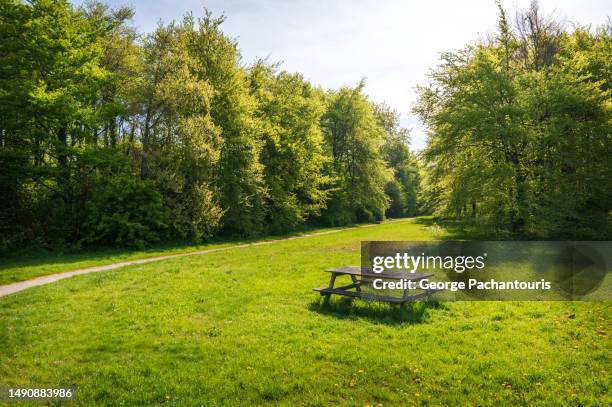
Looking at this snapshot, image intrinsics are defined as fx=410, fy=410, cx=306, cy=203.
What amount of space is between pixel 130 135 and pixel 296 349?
22058 millimetres

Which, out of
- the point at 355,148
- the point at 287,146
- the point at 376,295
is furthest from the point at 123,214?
the point at 355,148

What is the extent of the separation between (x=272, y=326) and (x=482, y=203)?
14.8 meters

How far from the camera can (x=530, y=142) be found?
735 inches

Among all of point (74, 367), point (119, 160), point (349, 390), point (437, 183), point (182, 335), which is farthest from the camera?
point (437, 183)

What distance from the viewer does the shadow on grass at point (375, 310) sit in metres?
8.27

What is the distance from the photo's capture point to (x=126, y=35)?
93.5ft

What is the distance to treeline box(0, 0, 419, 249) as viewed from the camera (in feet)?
62.0

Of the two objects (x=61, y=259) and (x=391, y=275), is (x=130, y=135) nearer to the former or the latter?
(x=61, y=259)

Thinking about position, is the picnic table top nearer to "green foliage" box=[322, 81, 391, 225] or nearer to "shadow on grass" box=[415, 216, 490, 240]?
"shadow on grass" box=[415, 216, 490, 240]

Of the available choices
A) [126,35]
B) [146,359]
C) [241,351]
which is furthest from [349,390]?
[126,35]

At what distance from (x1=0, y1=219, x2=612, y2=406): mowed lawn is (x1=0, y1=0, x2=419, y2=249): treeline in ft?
35.6

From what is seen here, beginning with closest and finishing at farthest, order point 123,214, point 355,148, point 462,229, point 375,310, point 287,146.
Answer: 1. point 375,310
2. point 123,214
3. point 462,229
4. point 287,146
5. point 355,148

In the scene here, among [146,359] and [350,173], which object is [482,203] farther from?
[350,173]

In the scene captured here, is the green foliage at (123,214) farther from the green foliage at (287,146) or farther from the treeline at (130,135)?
the green foliage at (287,146)
